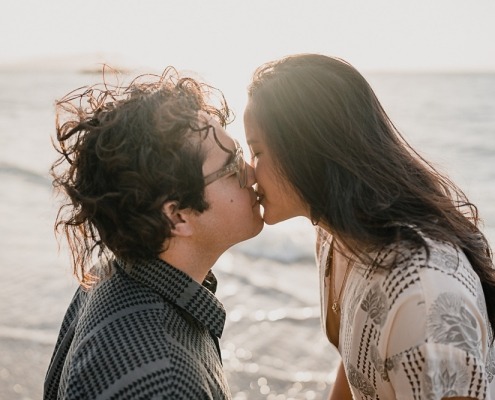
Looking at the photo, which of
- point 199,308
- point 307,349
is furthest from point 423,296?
point 307,349

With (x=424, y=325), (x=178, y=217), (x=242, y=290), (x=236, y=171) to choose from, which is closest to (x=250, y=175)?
(x=236, y=171)

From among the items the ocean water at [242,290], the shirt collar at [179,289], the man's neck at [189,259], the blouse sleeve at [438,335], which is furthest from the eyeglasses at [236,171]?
the ocean water at [242,290]

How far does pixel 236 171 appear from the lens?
301 centimetres

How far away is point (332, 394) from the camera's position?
148 inches

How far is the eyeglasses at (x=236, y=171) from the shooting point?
2885mm

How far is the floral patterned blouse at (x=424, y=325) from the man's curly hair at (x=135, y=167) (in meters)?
0.85

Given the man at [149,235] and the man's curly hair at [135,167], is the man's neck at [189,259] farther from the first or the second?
the man's curly hair at [135,167]

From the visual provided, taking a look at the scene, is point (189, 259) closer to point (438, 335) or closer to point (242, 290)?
point (438, 335)

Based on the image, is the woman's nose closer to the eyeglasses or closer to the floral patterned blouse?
the eyeglasses

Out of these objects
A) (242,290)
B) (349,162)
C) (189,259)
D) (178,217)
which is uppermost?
(349,162)

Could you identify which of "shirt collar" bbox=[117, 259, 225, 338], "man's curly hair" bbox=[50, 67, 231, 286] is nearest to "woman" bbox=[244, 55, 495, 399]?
"man's curly hair" bbox=[50, 67, 231, 286]

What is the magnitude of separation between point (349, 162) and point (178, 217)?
761mm

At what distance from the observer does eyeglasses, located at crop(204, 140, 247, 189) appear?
288 centimetres

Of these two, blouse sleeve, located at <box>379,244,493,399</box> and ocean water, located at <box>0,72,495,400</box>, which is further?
ocean water, located at <box>0,72,495,400</box>
